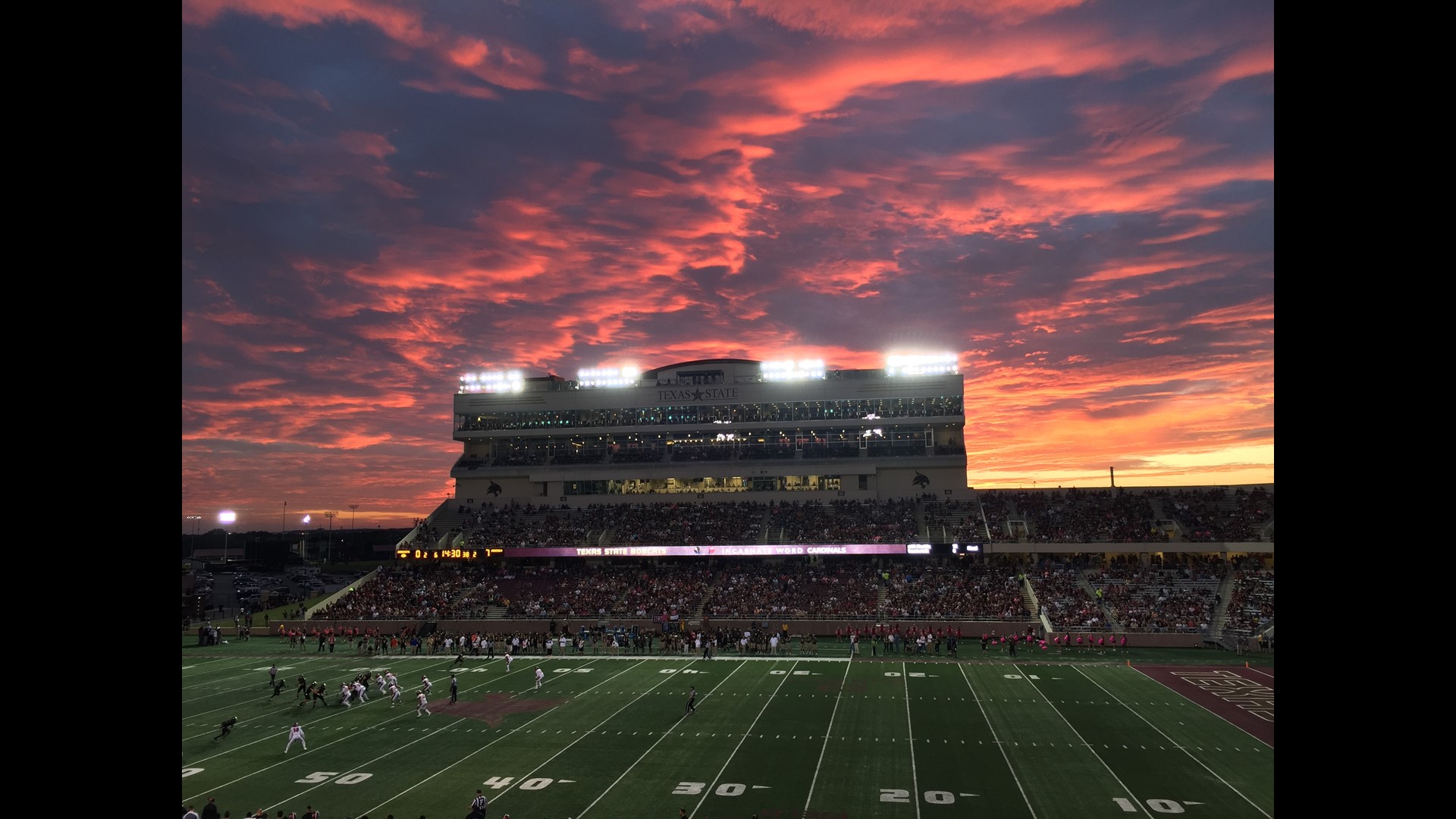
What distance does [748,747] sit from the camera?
2747 cm

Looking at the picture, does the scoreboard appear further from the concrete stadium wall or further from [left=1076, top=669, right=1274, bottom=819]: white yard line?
[left=1076, top=669, right=1274, bottom=819]: white yard line

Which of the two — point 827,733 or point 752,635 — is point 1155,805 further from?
point 752,635

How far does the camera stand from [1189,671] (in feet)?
132

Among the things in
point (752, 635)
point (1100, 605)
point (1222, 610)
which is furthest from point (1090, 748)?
point (1222, 610)

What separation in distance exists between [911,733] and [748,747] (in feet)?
17.3

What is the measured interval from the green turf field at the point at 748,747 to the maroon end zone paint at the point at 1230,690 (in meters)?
0.31

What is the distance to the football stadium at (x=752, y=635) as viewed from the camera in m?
24.2

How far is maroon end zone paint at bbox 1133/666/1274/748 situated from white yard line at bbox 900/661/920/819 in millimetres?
10066

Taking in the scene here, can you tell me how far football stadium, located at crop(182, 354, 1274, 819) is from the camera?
24219 mm

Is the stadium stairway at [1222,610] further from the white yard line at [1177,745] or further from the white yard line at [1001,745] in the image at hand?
the white yard line at [1001,745]

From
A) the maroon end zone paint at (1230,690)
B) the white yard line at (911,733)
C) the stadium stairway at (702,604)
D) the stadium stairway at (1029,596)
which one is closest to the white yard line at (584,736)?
the white yard line at (911,733)
